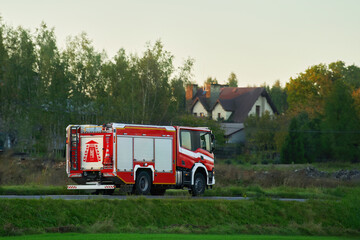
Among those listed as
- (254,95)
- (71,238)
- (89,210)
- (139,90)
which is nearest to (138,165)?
(89,210)

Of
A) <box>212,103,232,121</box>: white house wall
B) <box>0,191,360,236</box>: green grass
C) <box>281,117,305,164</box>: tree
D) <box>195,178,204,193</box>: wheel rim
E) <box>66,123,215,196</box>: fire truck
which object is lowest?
<box>0,191,360,236</box>: green grass

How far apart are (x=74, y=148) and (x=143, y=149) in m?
2.92

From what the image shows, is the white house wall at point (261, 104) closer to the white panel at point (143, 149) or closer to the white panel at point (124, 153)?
the white panel at point (143, 149)

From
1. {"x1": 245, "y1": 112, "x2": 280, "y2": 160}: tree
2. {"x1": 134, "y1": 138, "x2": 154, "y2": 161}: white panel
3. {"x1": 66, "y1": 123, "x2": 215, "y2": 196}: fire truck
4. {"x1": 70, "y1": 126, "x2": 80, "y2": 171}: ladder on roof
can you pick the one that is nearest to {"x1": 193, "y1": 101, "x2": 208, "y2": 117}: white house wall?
{"x1": 245, "y1": 112, "x2": 280, "y2": 160}: tree

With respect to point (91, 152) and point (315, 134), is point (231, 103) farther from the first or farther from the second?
point (91, 152)

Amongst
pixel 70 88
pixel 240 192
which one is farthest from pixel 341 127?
pixel 240 192

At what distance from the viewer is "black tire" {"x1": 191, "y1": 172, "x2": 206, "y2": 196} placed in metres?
30.9

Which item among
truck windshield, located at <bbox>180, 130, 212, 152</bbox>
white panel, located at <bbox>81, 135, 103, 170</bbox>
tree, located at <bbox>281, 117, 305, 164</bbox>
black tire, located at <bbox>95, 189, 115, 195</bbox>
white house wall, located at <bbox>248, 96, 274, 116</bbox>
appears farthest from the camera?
white house wall, located at <bbox>248, 96, 274, 116</bbox>

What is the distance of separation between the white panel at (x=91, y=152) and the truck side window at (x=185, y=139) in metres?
4.00

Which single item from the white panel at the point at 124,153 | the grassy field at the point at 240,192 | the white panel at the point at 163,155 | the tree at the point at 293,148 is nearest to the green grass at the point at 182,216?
the grassy field at the point at 240,192

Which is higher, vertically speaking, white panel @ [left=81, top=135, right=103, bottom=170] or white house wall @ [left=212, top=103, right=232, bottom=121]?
white house wall @ [left=212, top=103, right=232, bottom=121]

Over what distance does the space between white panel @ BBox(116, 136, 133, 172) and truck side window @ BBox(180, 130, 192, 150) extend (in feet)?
9.75

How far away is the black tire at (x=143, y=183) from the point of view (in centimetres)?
2862

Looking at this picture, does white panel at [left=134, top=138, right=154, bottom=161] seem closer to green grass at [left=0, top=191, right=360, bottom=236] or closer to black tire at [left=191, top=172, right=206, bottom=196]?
black tire at [left=191, top=172, right=206, bottom=196]
